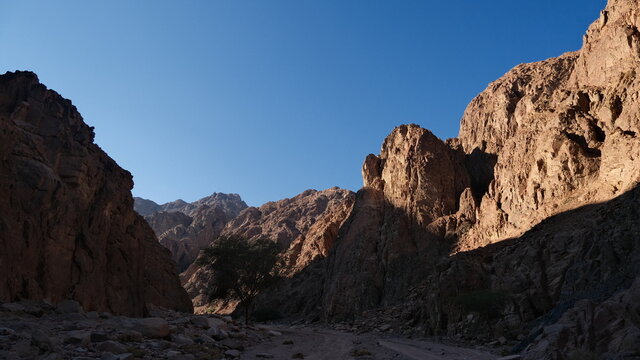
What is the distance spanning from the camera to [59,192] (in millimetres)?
25797

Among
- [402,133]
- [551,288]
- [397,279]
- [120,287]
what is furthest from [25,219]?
[402,133]

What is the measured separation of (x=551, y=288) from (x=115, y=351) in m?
23.6

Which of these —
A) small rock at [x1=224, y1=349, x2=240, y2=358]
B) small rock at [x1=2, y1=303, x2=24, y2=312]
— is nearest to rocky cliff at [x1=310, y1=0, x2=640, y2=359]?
small rock at [x1=224, y1=349, x2=240, y2=358]

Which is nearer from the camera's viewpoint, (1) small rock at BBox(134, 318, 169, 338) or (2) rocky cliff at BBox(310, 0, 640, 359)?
(1) small rock at BBox(134, 318, 169, 338)

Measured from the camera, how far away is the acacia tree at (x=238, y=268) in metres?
42.9

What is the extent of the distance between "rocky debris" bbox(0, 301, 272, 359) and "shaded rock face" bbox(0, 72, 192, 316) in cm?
390

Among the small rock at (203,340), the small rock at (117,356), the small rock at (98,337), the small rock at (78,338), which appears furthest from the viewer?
the small rock at (203,340)

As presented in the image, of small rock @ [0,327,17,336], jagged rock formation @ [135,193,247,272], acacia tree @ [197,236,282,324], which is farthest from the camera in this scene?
jagged rock formation @ [135,193,247,272]

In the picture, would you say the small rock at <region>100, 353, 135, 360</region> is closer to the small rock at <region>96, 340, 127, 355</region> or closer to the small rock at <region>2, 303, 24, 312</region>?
the small rock at <region>96, 340, 127, 355</region>

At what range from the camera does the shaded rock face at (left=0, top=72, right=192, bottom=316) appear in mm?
21828

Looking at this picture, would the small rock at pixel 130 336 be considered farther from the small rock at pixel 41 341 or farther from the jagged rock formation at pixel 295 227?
the jagged rock formation at pixel 295 227

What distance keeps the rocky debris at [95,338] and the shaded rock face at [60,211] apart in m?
3.90

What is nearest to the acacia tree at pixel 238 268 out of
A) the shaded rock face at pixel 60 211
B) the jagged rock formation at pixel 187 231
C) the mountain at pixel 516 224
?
the shaded rock face at pixel 60 211

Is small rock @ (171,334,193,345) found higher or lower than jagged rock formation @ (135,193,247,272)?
lower
